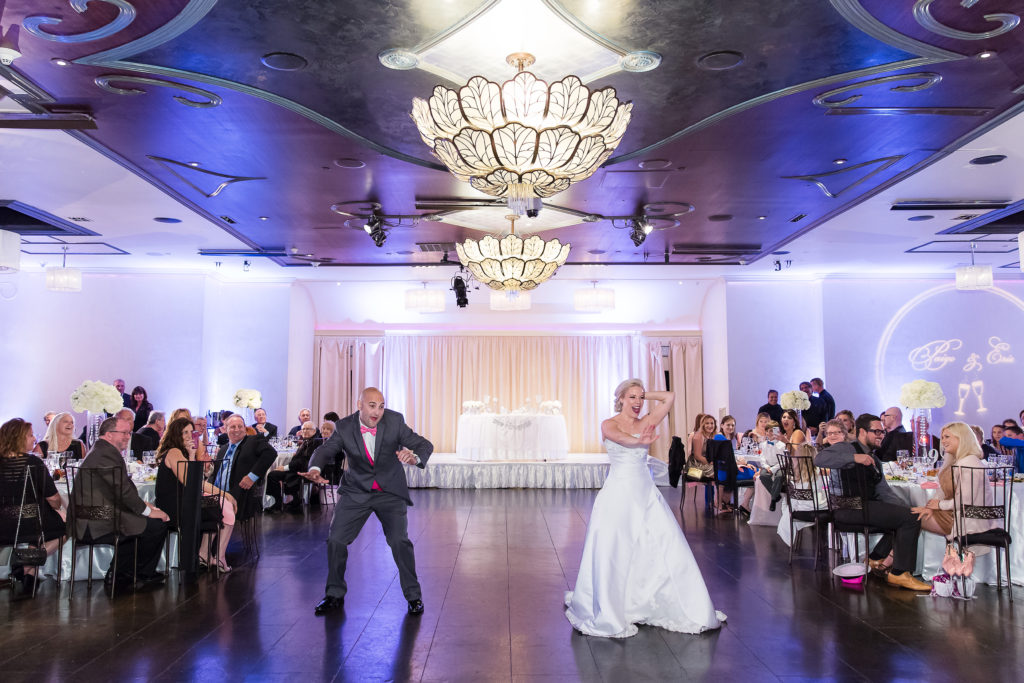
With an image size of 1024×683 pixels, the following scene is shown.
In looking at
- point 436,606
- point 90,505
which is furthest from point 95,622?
point 436,606

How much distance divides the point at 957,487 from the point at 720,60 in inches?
138

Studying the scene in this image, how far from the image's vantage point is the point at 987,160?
7.32 metres

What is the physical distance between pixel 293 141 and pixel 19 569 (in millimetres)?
4044

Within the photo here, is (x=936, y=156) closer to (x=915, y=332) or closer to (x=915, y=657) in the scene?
(x=915, y=657)

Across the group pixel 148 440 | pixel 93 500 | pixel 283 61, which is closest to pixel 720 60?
pixel 283 61

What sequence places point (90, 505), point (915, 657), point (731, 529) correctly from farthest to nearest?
point (731, 529) < point (90, 505) < point (915, 657)

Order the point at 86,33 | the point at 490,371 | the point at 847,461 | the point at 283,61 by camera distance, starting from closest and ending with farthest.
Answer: the point at 86,33, the point at 283,61, the point at 847,461, the point at 490,371

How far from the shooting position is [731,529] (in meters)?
8.76

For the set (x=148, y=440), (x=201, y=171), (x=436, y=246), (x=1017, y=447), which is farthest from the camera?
(x=436, y=246)

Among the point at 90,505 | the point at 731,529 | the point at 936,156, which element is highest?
the point at 936,156

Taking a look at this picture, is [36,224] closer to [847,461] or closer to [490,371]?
[490,371]

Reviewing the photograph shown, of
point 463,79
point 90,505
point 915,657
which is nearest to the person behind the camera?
point 915,657

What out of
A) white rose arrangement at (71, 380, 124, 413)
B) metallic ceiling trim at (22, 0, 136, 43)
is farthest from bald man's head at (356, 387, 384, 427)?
white rose arrangement at (71, 380, 124, 413)

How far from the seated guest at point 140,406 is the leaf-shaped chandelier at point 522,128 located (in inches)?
386
